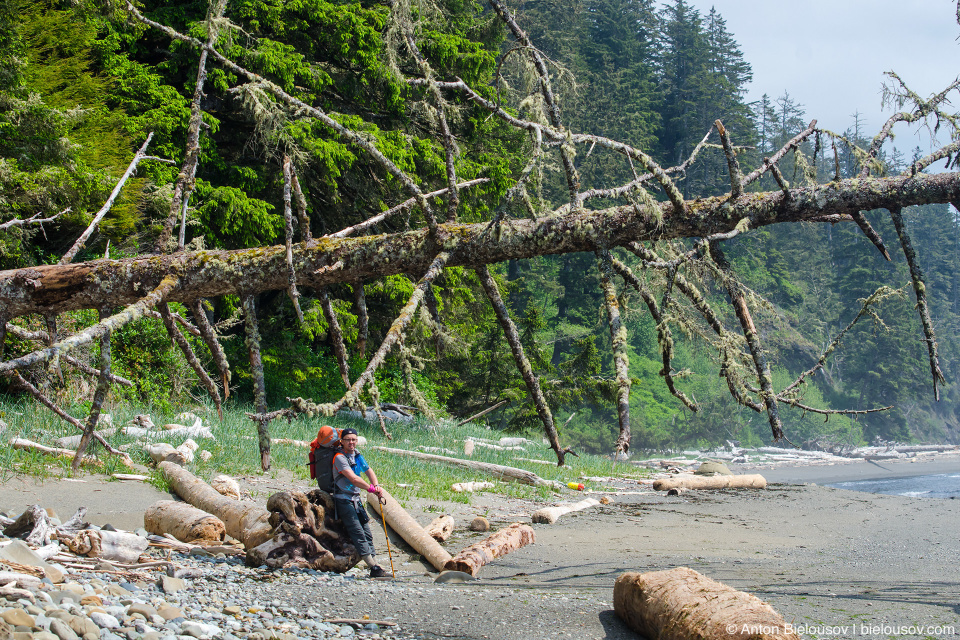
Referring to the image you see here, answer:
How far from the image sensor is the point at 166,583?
4215 mm

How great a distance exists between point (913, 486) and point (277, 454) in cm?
2321

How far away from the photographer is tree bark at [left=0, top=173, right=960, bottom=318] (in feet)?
14.7

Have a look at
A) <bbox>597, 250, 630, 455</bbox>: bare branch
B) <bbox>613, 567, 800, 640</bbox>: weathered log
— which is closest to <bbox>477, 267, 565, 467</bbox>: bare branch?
<bbox>597, 250, 630, 455</bbox>: bare branch

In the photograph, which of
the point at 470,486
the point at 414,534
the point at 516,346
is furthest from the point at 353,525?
the point at 470,486

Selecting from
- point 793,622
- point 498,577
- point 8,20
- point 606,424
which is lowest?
point 606,424

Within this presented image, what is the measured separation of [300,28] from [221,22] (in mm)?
12486

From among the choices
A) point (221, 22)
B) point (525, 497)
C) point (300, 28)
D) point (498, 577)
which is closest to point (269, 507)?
point (498, 577)

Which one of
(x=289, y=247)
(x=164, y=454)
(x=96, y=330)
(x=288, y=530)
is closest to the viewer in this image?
(x=96, y=330)

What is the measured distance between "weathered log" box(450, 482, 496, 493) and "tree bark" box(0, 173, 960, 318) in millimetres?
5542

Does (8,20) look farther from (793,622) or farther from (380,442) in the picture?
(793,622)

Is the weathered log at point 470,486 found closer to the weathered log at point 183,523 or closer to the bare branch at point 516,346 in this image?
the weathered log at point 183,523

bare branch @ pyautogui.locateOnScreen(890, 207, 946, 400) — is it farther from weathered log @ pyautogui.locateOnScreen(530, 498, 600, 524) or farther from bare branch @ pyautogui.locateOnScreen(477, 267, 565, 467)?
weathered log @ pyautogui.locateOnScreen(530, 498, 600, 524)

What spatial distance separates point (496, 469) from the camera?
1203 centimetres

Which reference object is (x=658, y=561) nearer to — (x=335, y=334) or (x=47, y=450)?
(x=335, y=334)
